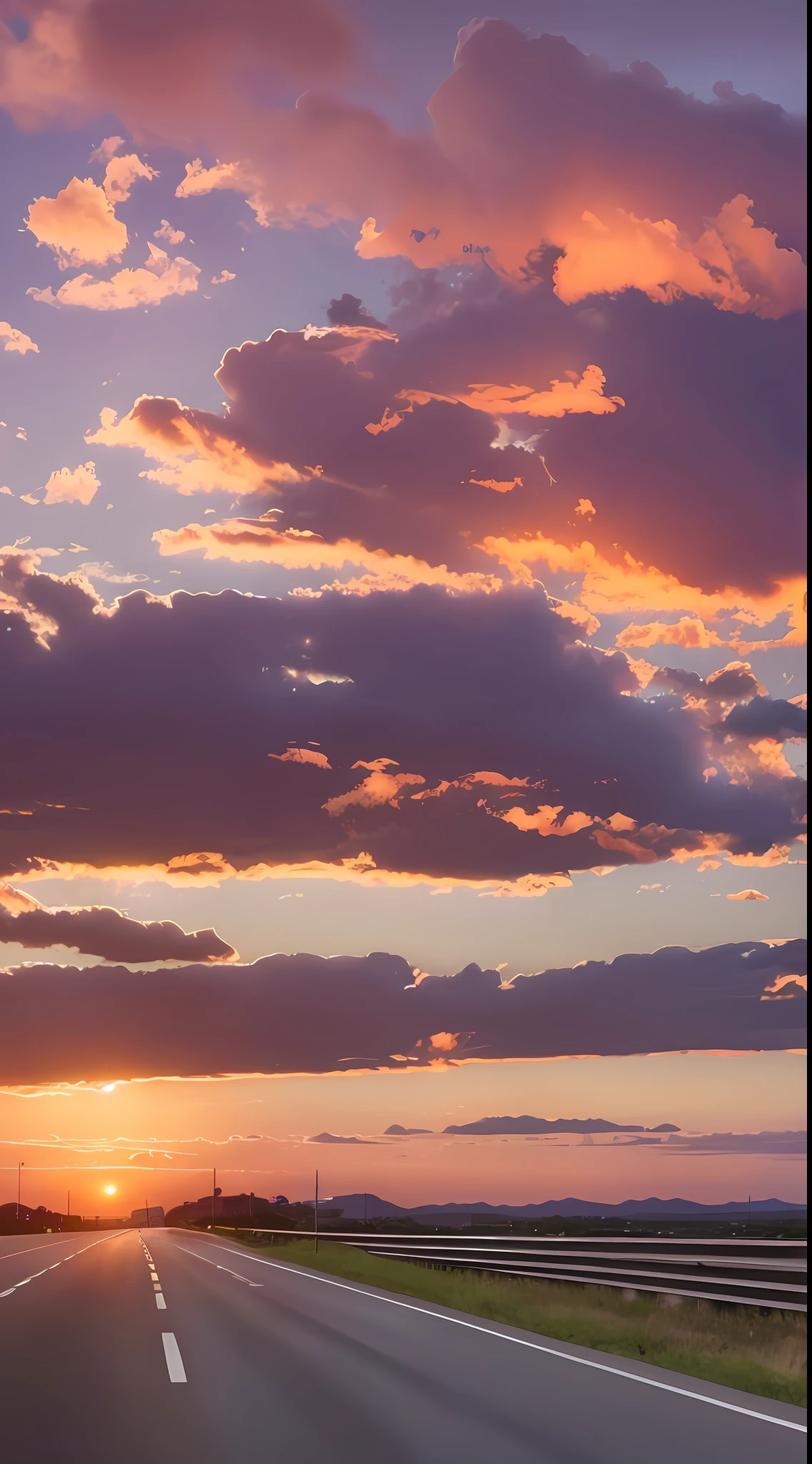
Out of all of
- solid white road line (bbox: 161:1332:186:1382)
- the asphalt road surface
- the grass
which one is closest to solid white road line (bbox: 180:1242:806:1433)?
the asphalt road surface

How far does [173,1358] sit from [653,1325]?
10.4 meters

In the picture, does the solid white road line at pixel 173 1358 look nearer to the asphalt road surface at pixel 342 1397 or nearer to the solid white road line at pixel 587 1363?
the asphalt road surface at pixel 342 1397

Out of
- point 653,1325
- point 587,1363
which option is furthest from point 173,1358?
point 653,1325

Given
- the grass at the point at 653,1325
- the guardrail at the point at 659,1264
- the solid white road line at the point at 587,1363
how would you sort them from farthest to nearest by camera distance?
the guardrail at the point at 659,1264, the grass at the point at 653,1325, the solid white road line at the point at 587,1363

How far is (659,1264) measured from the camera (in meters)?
28.8

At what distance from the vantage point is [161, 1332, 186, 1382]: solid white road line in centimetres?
1466

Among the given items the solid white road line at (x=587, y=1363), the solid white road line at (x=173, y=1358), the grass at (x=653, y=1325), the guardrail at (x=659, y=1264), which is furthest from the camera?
the guardrail at (x=659, y=1264)

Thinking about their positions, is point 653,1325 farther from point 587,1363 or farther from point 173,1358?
point 173,1358

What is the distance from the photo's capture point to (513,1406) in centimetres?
1238

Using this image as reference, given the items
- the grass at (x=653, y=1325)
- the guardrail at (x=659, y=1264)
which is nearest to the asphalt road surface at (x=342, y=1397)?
the grass at (x=653, y=1325)

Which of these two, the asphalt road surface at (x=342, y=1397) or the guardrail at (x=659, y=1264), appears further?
the guardrail at (x=659, y=1264)

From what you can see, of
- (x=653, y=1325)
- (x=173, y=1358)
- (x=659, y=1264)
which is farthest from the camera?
(x=659, y=1264)

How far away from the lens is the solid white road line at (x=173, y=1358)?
14.7 meters

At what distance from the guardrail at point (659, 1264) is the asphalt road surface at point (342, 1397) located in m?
4.23
